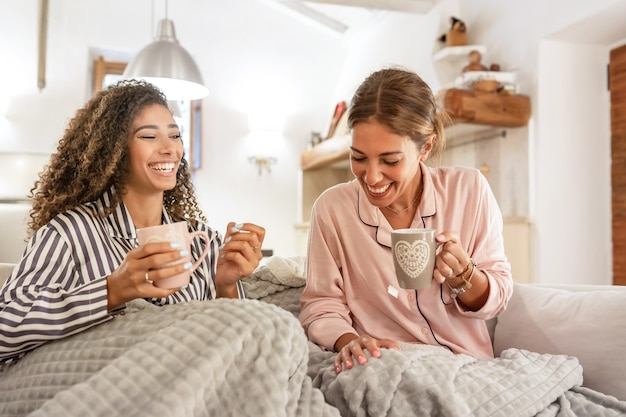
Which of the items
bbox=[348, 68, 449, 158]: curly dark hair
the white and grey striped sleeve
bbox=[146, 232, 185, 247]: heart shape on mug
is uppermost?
bbox=[348, 68, 449, 158]: curly dark hair

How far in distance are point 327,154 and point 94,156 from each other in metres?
3.52

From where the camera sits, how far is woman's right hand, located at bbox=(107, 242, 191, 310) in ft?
3.03

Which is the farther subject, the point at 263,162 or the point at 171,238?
the point at 263,162

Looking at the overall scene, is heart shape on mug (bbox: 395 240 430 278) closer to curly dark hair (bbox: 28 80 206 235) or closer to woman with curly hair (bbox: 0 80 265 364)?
woman with curly hair (bbox: 0 80 265 364)

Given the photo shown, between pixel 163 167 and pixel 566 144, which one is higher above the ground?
pixel 566 144

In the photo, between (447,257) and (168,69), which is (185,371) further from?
(168,69)

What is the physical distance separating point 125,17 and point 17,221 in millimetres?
3696

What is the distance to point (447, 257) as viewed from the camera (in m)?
1.11

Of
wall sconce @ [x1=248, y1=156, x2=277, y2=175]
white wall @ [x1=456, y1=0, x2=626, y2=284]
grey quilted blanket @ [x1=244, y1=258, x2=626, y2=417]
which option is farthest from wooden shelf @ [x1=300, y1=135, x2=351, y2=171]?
grey quilted blanket @ [x1=244, y1=258, x2=626, y2=417]

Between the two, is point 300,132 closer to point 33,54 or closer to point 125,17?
point 125,17

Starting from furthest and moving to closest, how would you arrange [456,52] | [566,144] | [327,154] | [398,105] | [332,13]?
[332,13], [327,154], [456,52], [566,144], [398,105]

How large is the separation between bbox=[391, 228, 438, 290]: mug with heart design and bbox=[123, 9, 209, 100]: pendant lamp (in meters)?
2.63

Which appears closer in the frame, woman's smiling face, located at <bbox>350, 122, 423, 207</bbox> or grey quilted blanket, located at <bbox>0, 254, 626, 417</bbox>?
grey quilted blanket, located at <bbox>0, 254, 626, 417</bbox>

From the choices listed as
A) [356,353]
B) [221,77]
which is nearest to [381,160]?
[356,353]
